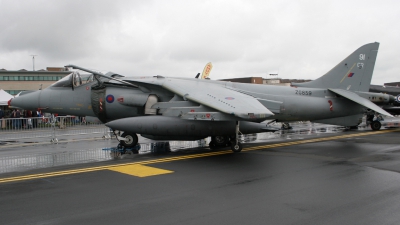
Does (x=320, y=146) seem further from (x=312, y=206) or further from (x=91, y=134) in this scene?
(x=91, y=134)

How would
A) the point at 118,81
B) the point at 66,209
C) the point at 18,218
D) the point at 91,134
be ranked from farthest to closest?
the point at 91,134 < the point at 118,81 < the point at 66,209 < the point at 18,218

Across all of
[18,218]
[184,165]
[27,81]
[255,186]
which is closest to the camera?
[18,218]

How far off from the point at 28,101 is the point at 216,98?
7.74 m

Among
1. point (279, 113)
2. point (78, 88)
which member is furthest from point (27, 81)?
point (279, 113)

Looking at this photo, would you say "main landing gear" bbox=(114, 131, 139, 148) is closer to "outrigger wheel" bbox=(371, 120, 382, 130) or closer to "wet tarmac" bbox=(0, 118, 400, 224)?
"wet tarmac" bbox=(0, 118, 400, 224)

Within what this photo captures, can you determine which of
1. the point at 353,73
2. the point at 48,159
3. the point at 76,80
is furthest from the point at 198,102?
the point at 353,73

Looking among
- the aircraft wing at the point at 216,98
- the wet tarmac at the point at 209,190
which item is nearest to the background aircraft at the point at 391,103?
the aircraft wing at the point at 216,98

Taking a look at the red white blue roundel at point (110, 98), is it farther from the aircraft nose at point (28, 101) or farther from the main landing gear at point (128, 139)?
the aircraft nose at point (28, 101)

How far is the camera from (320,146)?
13422 millimetres

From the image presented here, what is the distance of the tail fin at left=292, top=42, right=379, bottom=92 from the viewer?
14930 millimetres

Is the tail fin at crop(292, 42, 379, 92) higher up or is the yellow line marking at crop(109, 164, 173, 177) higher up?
the tail fin at crop(292, 42, 379, 92)

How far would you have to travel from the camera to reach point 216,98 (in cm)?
1133

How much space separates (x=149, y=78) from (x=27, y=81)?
114 ft

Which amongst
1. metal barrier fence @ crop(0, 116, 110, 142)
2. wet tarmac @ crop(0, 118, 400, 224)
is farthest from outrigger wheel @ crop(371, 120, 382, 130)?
metal barrier fence @ crop(0, 116, 110, 142)
